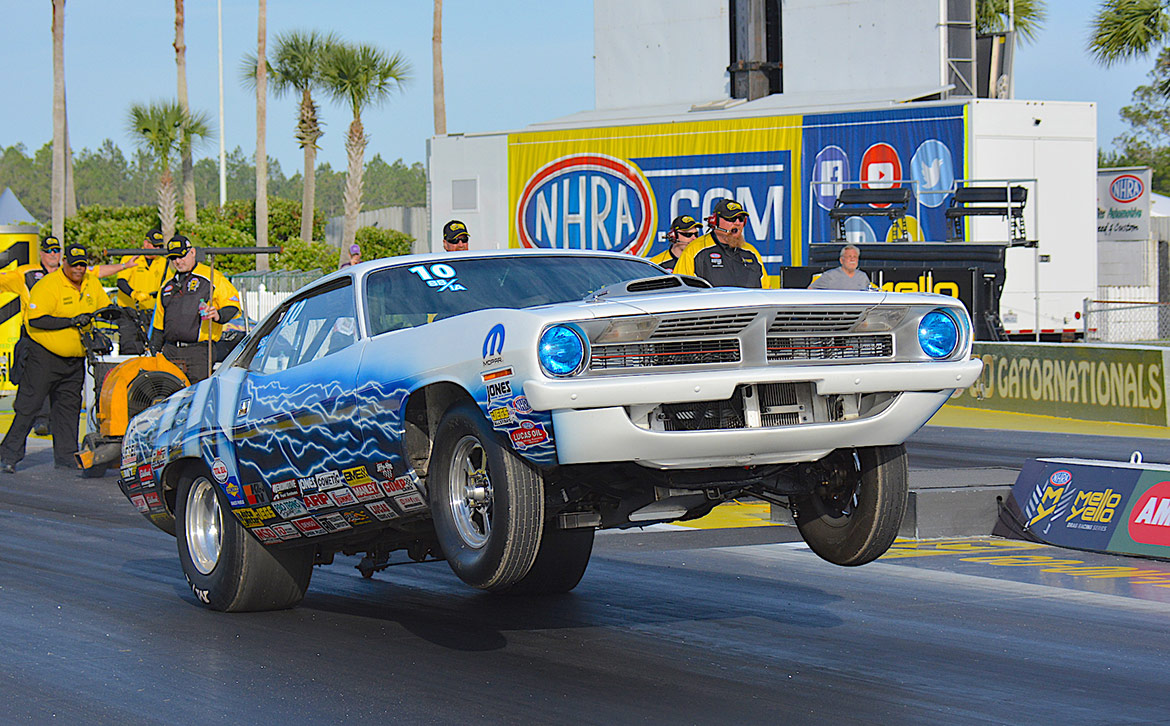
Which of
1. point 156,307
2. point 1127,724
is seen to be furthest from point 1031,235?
point 1127,724

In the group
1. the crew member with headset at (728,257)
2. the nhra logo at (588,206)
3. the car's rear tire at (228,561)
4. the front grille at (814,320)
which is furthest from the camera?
the nhra logo at (588,206)

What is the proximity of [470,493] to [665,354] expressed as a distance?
2.92 ft

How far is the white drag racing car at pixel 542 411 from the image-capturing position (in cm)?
516

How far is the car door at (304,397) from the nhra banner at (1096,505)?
15.9 ft

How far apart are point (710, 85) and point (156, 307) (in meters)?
24.3

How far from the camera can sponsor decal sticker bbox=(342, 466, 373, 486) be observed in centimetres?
595

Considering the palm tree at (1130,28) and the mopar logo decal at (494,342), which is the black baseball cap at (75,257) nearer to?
the mopar logo decal at (494,342)

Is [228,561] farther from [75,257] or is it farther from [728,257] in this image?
[75,257]

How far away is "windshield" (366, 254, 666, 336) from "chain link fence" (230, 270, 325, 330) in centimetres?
2540

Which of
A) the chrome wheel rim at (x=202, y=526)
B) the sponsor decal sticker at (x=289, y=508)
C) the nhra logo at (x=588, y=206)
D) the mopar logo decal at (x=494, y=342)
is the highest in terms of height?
the nhra logo at (x=588, y=206)

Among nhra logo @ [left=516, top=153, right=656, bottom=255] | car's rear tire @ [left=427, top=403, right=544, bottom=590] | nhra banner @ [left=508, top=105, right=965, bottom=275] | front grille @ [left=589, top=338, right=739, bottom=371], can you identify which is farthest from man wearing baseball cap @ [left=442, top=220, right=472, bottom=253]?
nhra logo @ [left=516, top=153, right=656, bottom=255]

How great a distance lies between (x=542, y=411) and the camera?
504cm

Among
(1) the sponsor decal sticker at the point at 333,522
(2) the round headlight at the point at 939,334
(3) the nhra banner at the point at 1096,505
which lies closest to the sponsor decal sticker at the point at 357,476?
(1) the sponsor decal sticker at the point at 333,522

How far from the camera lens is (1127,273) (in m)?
39.9
